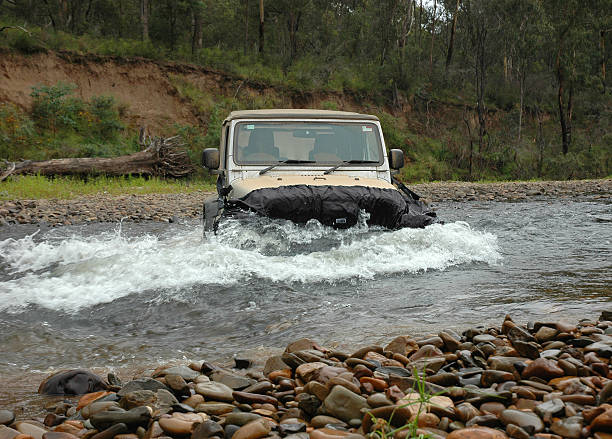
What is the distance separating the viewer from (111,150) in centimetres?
2006

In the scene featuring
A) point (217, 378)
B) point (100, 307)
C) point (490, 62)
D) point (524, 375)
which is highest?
point (490, 62)

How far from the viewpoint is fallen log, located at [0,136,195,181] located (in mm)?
16375

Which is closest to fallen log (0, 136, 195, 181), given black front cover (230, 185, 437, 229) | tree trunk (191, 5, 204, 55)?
tree trunk (191, 5, 204, 55)

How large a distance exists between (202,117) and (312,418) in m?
23.6

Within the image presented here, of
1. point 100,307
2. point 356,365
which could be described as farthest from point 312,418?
point 100,307

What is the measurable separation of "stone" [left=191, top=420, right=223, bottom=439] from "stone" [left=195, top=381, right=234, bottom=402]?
13.4 inches

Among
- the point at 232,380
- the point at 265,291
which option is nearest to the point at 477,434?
the point at 232,380

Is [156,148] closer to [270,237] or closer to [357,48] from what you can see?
[270,237]

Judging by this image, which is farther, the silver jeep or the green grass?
the green grass

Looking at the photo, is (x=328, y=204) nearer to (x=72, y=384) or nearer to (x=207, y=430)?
(x=72, y=384)

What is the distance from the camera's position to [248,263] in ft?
18.5

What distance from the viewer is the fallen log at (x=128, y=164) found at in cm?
1638

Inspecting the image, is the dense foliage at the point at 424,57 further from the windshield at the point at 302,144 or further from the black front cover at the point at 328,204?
the black front cover at the point at 328,204

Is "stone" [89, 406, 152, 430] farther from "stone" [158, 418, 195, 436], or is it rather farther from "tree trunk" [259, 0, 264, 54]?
"tree trunk" [259, 0, 264, 54]
